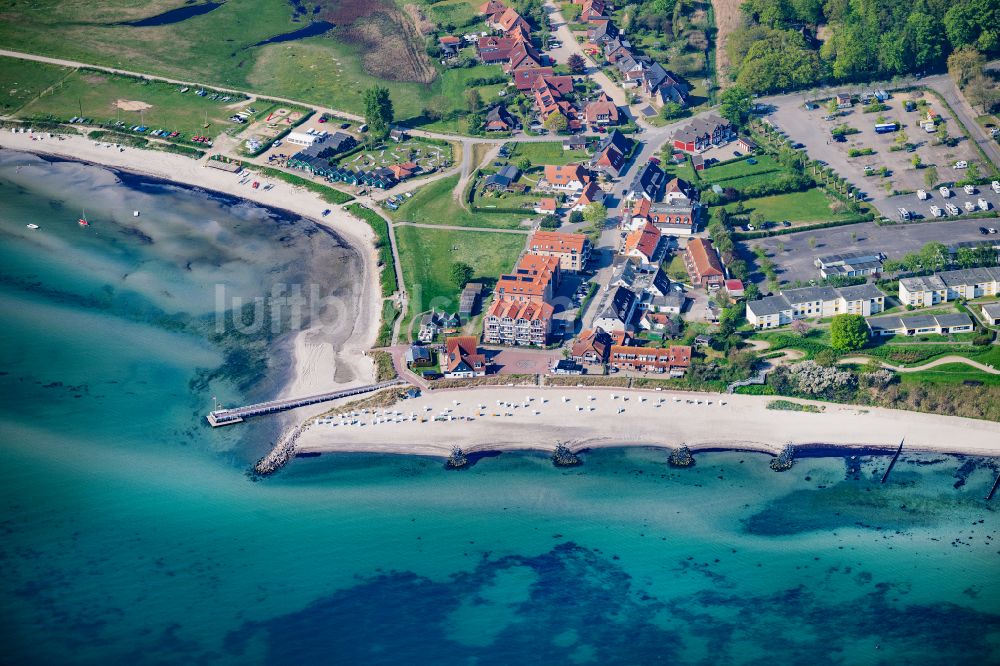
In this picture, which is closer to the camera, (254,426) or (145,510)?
(145,510)

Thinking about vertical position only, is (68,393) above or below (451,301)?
below

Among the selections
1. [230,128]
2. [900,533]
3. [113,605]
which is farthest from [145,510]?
[230,128]

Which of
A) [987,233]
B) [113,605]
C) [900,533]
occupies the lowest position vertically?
[113,605]

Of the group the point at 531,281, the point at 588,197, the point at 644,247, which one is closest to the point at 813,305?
the point at 644,247

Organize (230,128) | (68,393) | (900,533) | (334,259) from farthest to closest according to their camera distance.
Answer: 1. (230,128)
2. (334,259)
3. (68,393)
4. (900,533)

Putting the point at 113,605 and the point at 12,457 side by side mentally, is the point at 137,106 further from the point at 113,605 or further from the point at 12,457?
the point at 113,605

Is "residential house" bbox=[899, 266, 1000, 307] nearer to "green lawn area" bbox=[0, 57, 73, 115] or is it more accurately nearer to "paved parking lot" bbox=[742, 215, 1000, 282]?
"paved parking lot" bbox=[742, 215, 1000, 282]

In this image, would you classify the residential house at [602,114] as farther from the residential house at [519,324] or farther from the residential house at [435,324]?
the residential house at [435,324]
